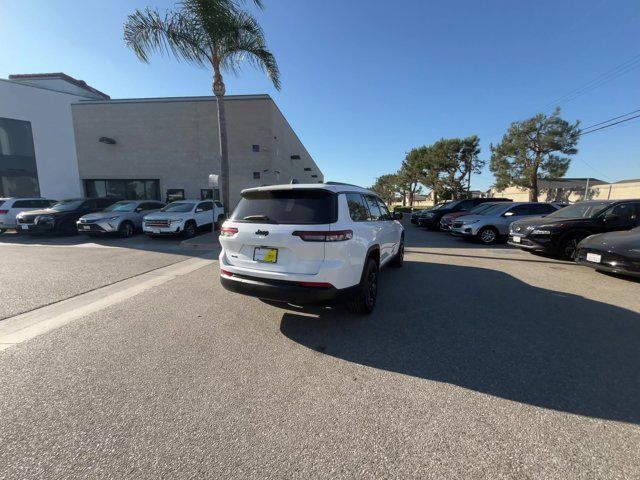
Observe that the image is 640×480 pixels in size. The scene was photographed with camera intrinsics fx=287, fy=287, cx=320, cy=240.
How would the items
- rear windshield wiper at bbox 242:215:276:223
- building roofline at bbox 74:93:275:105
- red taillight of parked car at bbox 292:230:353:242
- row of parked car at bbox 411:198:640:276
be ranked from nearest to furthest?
red taillight of parked car at bbox 292:230:353:242
rear windshield wiper at bbox 242:215:276:223
row of parked car at bbox 411:198:640:276
building roofline at bbox 74:93:275:105

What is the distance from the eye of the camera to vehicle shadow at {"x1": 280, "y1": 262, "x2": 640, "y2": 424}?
2482 millimetres

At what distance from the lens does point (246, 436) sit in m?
2.00

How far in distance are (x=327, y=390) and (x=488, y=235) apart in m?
10.4

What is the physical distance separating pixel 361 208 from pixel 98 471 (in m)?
3.66

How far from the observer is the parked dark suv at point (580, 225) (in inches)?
287

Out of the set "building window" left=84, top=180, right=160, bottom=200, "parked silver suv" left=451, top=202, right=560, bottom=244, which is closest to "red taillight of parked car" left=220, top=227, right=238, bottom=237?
"parked silver suv" left=451, top=202, right=560, bottom=244

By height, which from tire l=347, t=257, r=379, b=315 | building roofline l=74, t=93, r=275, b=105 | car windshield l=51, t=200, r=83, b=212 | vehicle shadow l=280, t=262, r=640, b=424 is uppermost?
building roofline l=74, t=93, r=275, b=105

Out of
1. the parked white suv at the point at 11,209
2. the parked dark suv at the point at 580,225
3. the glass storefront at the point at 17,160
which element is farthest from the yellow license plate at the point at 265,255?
the glass storefront at the point at 17,160

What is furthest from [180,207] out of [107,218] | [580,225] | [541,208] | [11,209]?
[541,208]

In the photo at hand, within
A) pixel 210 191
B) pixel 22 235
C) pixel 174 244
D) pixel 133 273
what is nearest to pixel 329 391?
pixel 133 273

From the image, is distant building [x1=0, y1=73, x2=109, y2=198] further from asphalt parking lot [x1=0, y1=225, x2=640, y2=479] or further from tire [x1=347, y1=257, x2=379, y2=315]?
tire [x1=347, y1=257, x2=379, y2=315]

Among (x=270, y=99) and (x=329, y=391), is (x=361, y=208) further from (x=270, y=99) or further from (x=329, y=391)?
(x=270, y=99)

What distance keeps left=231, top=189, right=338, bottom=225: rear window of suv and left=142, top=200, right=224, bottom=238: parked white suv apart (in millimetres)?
7994

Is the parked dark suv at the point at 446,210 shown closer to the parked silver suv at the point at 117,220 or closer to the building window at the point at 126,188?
the parked silver suv at the point at 117,220
